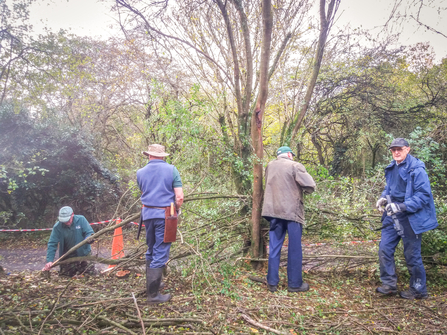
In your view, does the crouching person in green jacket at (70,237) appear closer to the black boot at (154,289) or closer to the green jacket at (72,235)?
the green jacket at (72,235)

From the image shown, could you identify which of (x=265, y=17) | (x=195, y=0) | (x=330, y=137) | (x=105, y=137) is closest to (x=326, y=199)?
(x=265, y=17)

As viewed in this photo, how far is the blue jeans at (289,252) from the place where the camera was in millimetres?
3555

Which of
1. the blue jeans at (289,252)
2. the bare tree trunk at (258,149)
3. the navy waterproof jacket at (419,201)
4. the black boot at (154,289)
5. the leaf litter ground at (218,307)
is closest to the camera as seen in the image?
the leaf litter ground at (218,307)

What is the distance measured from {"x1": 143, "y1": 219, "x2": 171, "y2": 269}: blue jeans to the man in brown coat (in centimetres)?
128

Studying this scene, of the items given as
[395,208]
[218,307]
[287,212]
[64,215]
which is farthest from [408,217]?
[64,215]

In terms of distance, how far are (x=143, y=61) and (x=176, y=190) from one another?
6.77 m

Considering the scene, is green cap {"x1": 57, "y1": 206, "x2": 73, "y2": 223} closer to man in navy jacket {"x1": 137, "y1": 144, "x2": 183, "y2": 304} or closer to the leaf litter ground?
the leaf litter ground

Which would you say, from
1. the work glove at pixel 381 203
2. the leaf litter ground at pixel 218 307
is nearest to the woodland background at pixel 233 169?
the leaf litter ground at pixel 218 307

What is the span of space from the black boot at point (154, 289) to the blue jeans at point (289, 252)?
1.27 m

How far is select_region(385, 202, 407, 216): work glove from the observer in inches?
131

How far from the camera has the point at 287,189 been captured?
12.2ft

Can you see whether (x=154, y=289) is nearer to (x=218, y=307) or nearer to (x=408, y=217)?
(x=218, y=307)

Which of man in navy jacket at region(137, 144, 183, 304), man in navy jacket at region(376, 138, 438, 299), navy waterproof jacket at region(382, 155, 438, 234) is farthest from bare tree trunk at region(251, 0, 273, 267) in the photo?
navy waterproof jacket at region(382, 155, 438, 234)

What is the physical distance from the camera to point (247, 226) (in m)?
4.62
